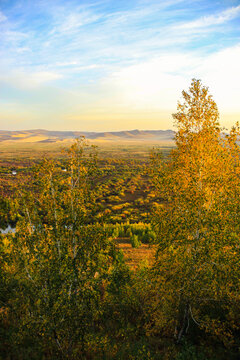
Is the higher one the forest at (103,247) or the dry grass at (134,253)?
the forest at (103,247)

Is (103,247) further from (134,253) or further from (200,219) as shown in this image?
(134,253)

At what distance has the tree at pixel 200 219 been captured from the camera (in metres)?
8.23

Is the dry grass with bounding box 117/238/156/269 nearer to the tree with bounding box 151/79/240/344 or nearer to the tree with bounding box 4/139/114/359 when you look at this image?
the tree with bounding box 151/79/240/344

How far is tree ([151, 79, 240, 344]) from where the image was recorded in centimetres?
823

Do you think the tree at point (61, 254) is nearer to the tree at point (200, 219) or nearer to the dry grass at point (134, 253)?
the tree at point (200, 219)

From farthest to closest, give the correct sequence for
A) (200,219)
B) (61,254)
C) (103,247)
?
(200,219) < (103,247) < (61,254)

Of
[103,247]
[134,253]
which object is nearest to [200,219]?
[103,247]

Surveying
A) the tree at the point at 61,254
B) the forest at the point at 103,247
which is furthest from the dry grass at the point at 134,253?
the tree at the point at 61,254

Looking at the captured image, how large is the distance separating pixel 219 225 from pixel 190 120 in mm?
5376

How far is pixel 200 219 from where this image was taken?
28.5 feet

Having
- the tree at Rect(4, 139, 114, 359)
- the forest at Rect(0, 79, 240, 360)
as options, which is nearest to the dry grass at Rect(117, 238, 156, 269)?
the forest at Rect(0, 79, 240, 360)

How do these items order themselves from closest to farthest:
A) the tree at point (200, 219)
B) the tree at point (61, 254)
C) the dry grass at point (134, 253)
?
the tree at point (61, 254) → the tree at point (200, 219) → the dry grass at point (134, 253)

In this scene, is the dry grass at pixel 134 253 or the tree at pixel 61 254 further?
the dry grass at pixel 134 253

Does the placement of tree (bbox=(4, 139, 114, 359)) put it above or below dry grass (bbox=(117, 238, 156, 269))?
above
